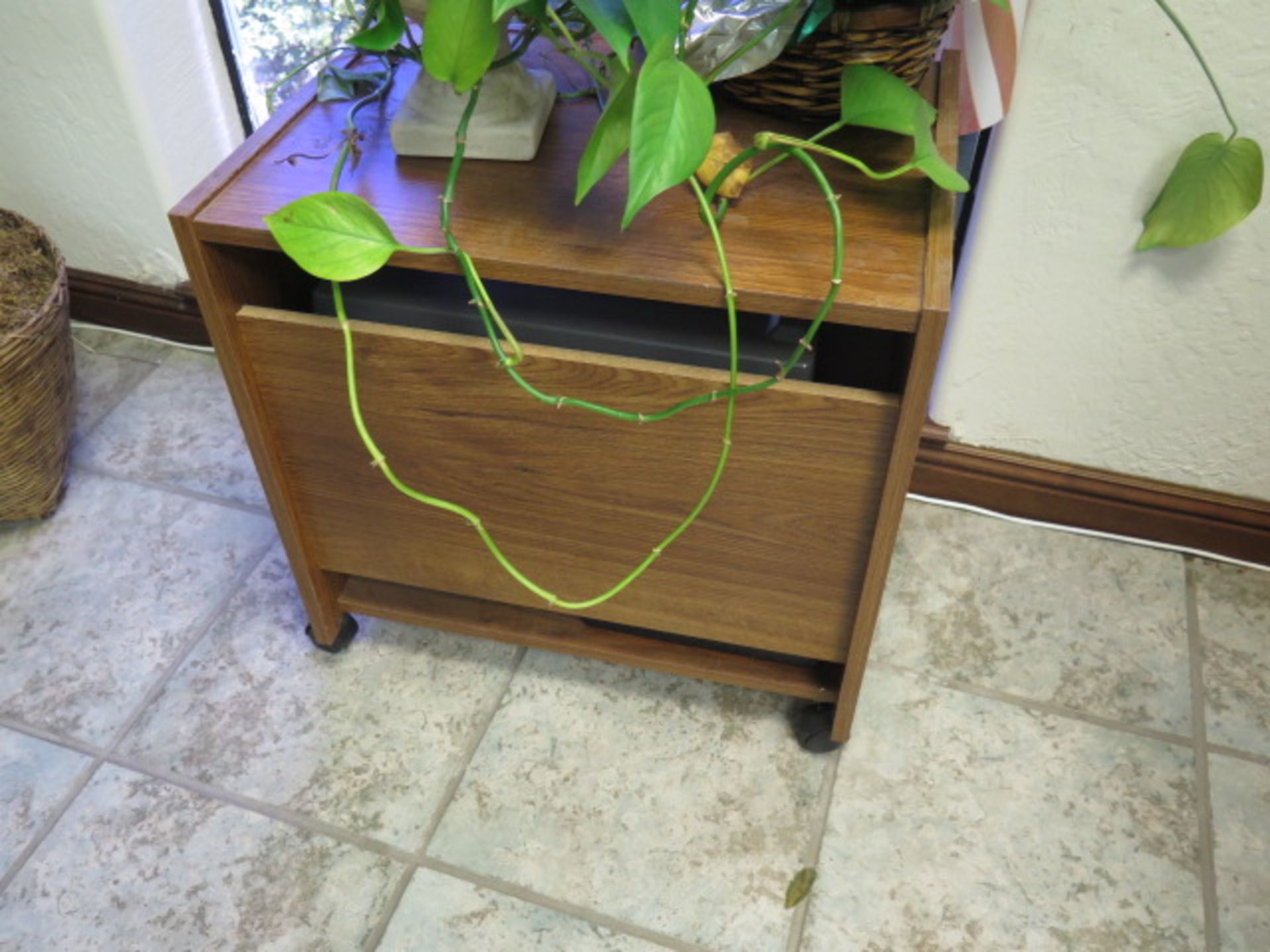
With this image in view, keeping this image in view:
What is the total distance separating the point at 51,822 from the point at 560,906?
47 cm

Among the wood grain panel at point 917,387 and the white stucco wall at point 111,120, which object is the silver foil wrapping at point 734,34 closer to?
the wood grain panel at point 917,387

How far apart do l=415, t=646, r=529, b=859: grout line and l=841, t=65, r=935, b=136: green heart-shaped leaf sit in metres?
0.63

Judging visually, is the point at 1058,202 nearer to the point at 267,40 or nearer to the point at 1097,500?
the point at 1097,500

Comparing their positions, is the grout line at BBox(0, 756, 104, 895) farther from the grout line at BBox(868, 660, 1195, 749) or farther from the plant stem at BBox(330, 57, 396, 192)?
the grout line at BBox(868, 660, 1195, 749)

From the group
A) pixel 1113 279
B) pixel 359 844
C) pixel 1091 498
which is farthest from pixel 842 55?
pixel 359 844

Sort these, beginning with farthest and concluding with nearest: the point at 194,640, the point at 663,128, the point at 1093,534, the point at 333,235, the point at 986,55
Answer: the point at 1093,534 → the point at 194,640 → the point at 986,55 → the point at 333,235 → the point at 663,128

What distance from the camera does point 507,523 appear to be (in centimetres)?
93

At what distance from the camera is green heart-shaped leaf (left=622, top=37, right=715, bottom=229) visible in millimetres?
608

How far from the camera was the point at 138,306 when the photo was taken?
148cm

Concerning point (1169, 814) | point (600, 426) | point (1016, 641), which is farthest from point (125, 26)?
point (1169, 814)

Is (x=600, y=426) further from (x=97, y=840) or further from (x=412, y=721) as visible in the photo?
(x=97, y=840)

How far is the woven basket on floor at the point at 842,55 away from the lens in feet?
2.51

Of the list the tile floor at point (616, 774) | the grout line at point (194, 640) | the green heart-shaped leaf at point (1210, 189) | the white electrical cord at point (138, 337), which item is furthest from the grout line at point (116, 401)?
the green heart-shaped leaf at point (1210, 189)

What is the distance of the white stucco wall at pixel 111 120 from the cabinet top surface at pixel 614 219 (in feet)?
1.64
